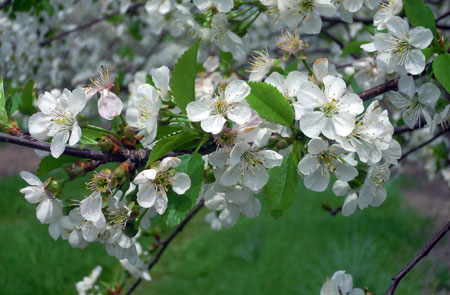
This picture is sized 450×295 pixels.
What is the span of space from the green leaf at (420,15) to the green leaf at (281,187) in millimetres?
488

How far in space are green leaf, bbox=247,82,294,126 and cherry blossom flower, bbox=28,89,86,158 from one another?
409 millimetres

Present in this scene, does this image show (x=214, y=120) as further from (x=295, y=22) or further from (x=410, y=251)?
(x=410, y=251)

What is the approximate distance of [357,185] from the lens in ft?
3.63

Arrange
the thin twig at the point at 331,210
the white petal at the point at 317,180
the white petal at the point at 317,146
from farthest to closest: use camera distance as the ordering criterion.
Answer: the thin twig at the point at 331,210, the white petal at the point at 317,180, the white petal at the point at 317,146

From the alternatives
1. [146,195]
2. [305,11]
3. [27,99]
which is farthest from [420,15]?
[27,99]

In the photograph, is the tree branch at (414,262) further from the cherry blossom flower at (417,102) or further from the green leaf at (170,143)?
Result: the green leaf at (170,143)

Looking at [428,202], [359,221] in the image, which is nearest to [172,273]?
[359,221]

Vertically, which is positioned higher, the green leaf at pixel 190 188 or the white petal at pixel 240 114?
the white petal at pixel 240 114

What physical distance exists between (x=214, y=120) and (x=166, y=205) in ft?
0.74

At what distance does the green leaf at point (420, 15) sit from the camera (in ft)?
3.44

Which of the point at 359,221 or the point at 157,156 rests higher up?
the point at 157,156

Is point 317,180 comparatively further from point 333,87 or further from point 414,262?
point 414,262

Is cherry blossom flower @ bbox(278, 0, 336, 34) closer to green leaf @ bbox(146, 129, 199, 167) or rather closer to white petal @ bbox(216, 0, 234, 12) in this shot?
white petal @ bbox(216, 0, 234, 12)

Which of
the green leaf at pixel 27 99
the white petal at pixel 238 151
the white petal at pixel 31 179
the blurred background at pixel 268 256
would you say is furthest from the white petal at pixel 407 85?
the blurred background at pixel 268 256
